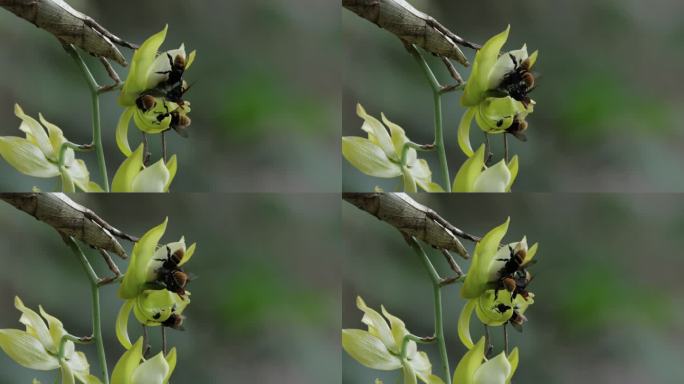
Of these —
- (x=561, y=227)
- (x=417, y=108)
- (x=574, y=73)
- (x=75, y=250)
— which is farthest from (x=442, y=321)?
(x=75, y=250)

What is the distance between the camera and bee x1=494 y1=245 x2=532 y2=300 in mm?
1607

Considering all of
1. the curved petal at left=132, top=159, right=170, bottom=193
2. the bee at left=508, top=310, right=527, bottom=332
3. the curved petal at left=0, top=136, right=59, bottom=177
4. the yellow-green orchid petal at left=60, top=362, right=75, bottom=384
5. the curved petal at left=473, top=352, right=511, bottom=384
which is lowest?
the yellow-green orchid petal at left=60, top=362, right=75, bottom=384

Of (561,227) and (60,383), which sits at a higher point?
(561,227)

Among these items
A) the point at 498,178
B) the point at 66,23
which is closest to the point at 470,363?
the point at 498,178

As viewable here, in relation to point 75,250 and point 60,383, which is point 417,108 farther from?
point 60,383

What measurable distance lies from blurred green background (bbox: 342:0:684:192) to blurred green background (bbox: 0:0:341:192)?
51 mm

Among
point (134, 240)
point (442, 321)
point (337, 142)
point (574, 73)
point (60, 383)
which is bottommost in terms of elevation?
point (60, 383)

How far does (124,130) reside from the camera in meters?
1.60

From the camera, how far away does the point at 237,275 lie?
1604 mm

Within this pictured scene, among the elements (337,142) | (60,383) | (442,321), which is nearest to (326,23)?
(337,142)

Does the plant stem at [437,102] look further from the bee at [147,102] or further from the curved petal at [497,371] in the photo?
the bee at [147,102]

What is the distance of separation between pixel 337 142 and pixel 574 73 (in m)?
0.40

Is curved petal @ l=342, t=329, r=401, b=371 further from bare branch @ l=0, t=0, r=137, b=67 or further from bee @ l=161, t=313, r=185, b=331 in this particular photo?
bare branch @ l=0, t=0, r=137, b=67

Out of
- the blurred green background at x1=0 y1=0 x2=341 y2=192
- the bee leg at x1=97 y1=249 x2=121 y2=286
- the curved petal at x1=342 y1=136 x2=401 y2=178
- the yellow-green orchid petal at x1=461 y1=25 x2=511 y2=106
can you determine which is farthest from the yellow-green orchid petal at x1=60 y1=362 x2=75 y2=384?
the yellow-green orchid petal at x1=461 y1=25 x2=511 y2=106
